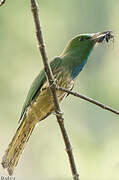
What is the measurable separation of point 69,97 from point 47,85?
4.21m

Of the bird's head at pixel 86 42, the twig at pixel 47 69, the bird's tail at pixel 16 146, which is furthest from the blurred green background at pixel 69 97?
the twig at pixel 47 69

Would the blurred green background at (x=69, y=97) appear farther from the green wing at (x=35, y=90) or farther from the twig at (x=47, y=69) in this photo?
the twig at (x=47, y=69)

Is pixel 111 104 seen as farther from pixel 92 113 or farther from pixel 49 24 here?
pixel 49 24

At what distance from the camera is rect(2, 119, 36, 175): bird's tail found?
379cm

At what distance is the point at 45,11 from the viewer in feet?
30.2

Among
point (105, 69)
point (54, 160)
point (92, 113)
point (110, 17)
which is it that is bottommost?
point (54, 160)

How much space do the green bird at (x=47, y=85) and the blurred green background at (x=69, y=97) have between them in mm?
1435

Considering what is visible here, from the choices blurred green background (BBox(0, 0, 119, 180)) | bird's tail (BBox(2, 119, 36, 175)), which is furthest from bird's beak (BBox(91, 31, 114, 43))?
blurred green background (BBox(0, 0, 119, 180))

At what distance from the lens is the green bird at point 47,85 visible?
3.99 metres

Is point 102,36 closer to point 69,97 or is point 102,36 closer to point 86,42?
point 86,42

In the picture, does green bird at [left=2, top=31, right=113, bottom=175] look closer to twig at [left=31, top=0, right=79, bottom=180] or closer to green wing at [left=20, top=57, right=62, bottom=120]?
green wing at [left=20, top=57, right=62, bottom=120]

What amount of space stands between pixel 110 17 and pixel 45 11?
974 millimetres

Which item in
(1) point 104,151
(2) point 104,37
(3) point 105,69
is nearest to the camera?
(2) point 104,37

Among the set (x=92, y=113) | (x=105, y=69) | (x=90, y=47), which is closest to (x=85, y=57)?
(x=90, y=47)
